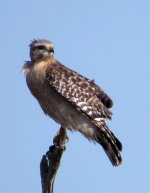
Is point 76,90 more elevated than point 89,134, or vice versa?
point 76,90

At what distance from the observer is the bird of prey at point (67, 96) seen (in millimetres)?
9188

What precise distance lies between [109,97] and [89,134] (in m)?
0.66

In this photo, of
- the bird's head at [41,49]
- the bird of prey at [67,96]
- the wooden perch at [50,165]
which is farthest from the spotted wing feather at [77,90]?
the wooden perch at [50,165]

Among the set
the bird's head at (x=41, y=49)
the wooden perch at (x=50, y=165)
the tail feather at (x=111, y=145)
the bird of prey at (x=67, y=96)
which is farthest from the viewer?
the bird's head at (x=41, y=49)

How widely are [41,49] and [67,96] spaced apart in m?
0.97

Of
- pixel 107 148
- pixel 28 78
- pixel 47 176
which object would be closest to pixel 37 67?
pixel 28 78

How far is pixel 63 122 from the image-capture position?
30.0 feet

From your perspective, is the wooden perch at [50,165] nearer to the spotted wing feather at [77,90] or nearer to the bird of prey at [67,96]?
the bird of prey at [67,96]

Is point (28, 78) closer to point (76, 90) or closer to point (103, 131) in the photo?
point (76, 90)

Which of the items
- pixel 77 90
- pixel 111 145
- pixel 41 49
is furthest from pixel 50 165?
pixel 41 49

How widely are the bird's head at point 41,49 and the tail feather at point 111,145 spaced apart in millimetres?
Answer: 1582

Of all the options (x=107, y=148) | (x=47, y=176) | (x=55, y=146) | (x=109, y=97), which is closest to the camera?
(x=47, y=176)

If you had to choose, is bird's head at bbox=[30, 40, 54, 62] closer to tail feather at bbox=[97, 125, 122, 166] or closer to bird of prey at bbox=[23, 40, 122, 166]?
bird of prey at bbox=[23, 40, 122, 166]

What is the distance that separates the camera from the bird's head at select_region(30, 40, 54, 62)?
9.65 metres
